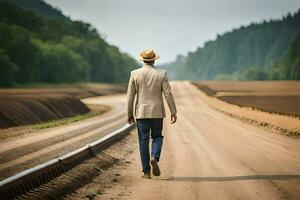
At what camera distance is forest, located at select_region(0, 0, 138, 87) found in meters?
90.4

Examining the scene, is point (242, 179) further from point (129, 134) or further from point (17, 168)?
point (129, 134)

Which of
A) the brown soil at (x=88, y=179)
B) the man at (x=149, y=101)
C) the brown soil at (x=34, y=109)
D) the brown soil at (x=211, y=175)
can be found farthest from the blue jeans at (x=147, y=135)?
the brown soil at (x=34, y=109)

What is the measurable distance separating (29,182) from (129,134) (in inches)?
531

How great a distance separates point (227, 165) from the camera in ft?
41.1

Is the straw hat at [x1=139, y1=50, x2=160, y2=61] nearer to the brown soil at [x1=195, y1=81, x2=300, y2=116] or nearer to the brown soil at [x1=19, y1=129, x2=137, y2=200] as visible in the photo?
the brown soil at [x1=19, y1=129, x2=137, y2=200]

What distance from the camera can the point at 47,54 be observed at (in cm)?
10688

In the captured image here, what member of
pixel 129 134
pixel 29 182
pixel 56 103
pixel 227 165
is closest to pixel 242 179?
pixel 227 165

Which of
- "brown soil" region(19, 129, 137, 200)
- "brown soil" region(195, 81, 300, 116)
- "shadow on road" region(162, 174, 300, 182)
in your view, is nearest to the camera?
"brown soil" region(19, 129, 137, 200)

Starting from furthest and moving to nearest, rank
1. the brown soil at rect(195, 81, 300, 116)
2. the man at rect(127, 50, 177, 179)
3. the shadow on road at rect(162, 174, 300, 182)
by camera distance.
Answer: the brown soil at rect(195, 81, 300, 116) → the man at rect(127, 50, 177, 179) → the shadow on road at rect(162, 174, 300, 182)

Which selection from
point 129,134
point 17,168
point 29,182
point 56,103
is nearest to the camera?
point 29,182

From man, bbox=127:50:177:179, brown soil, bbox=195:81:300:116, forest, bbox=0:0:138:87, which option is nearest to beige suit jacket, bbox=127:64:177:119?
man, bbox=127:50:177:179

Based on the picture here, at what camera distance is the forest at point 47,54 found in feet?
297

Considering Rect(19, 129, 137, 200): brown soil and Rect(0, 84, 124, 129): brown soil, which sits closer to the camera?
Rect(19, 129, 137, 200): brown soil

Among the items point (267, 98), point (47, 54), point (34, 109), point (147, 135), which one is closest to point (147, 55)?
point (147, 135)
